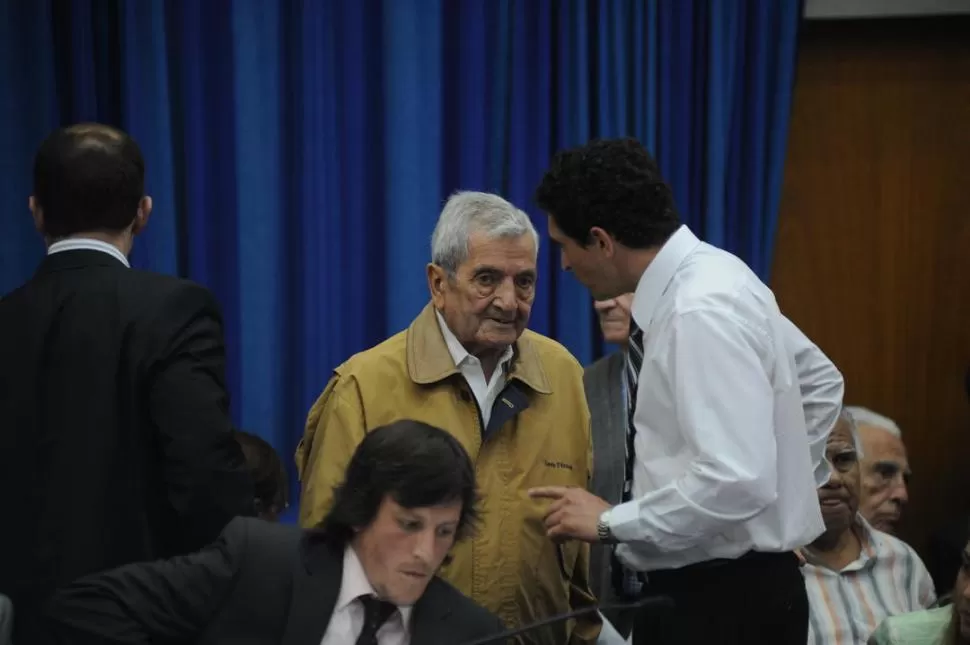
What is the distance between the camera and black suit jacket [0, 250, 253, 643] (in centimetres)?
202

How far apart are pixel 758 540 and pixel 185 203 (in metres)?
2.09

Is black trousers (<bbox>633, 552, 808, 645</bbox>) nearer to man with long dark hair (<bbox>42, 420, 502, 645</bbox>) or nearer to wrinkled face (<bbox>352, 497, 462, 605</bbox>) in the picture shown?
man with long dark hair (<bbox>42, 420, 502, 645</bbox>)

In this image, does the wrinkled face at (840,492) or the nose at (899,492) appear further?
the nose at (899,492)

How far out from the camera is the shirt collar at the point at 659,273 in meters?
2.03

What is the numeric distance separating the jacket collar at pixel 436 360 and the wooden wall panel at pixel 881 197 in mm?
1814

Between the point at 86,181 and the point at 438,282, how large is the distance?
673 millimetres

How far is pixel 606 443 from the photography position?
3.01 m

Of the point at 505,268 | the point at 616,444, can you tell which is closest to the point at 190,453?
the point at 505,268

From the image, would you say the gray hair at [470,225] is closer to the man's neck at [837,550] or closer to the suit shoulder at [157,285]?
the suit shoulder at [157,285]

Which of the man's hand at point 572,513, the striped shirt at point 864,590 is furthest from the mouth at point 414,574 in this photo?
the striped shirt at point 864,590

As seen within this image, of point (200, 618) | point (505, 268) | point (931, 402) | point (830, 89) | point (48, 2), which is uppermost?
point (48, 2)

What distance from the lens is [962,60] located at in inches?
157

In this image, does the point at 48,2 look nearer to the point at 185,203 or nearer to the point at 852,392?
the point at 185,203

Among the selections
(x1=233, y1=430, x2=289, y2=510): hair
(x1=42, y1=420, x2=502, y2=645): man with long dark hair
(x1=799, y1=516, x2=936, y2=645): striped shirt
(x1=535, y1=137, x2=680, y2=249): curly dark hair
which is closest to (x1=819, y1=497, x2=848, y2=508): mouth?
(x1=799, y1=516, x2=936, y2=645): striped shirt
